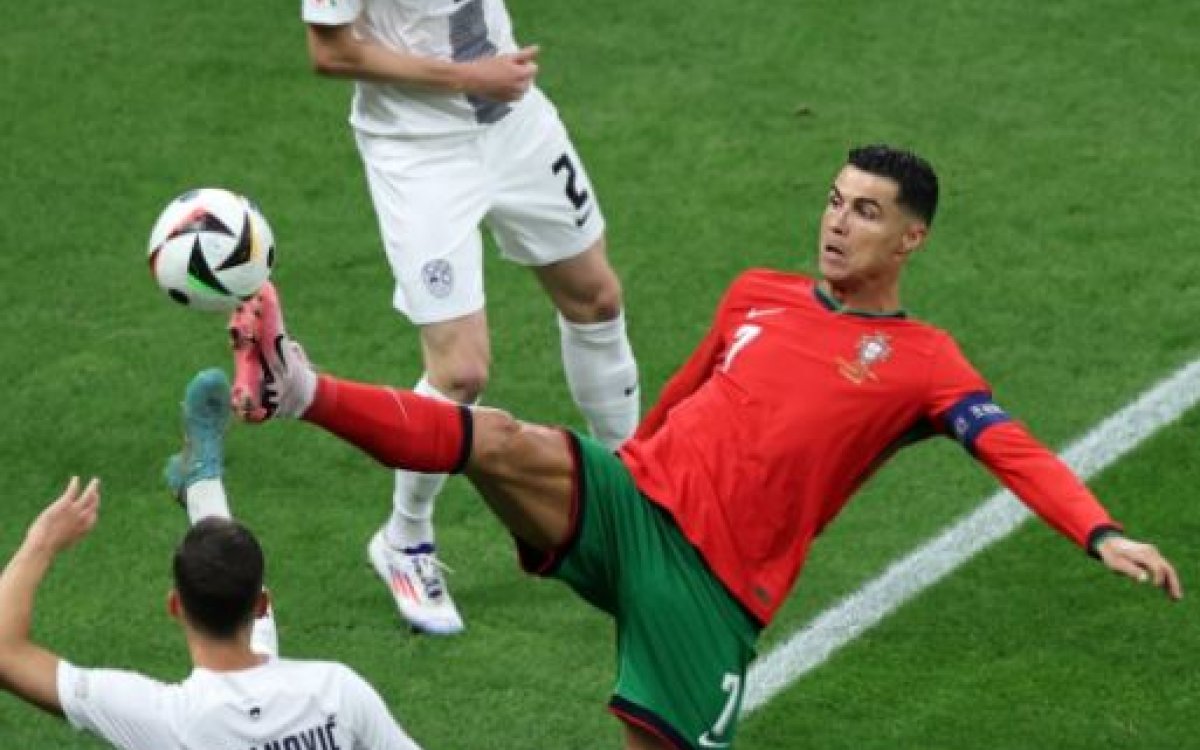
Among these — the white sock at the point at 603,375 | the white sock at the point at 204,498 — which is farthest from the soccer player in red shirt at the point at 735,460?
the white sock at the point at 603,375

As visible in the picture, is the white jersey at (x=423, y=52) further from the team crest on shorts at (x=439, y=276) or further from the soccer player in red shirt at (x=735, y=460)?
the soccer player in red shirt at (x=735, y=460)

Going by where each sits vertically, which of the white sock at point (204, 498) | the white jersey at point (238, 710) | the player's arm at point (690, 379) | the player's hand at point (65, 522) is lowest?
the player's arm at point (690, 379)

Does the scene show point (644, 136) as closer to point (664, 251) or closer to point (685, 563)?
point (664, 251)

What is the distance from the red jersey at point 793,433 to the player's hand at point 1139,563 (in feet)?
1.84

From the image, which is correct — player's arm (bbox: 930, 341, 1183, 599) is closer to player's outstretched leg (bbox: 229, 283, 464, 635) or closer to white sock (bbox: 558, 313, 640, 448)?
player's outstretched leg (bbox: 229, 283, 464, 635)

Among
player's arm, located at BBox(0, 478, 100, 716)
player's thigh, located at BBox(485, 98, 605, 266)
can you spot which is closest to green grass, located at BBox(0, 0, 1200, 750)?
player's thigh, located at BBox(485, 98, 605, 266)

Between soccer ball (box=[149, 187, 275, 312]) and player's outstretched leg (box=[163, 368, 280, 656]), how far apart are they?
1.27 ft

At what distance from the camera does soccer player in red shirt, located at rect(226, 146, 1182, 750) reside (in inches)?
289

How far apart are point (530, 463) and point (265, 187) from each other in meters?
4.68

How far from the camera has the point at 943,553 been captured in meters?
9.41

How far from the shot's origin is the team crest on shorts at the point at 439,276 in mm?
8914

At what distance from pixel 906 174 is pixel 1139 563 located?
4.79 feet

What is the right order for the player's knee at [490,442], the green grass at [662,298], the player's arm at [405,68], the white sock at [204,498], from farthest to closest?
the player's arm at [405,68], the green grass at [662,298], the player's knee at [490,442], the white sock at [204,498]

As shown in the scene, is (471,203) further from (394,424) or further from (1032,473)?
(1032,473)
